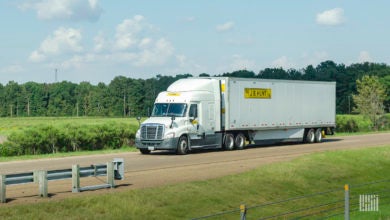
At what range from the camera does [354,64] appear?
631ft

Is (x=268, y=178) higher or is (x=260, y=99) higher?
(x=260, y=99)

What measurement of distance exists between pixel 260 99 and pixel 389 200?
18337 millimetres

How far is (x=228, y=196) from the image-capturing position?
18688mm

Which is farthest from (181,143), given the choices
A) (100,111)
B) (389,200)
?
A: (100,111)

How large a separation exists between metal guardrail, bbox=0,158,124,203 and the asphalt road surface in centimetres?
26

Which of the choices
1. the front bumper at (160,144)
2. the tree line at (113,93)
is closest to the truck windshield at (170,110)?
the front bumper at (160,144)

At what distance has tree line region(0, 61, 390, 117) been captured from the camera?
168 m

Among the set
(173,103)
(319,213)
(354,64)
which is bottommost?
(319,213)

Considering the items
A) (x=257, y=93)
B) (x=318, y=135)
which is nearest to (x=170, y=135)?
(x=257, y=93)

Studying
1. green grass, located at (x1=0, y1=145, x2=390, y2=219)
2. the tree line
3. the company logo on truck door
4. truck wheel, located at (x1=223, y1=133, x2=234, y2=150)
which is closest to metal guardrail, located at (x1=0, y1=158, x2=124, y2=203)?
green grass, located at (x1=0, y1=145, x2=390, y2=219)

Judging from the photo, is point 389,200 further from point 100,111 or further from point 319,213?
point 100,111

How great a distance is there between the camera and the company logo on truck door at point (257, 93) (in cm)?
3678

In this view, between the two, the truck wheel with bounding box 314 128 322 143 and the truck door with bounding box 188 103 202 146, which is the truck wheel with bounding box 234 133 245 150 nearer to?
the truck door with bounding box 188 103 202 146

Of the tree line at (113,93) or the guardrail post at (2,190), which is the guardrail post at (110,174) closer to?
the guardrail post at (2,190)
